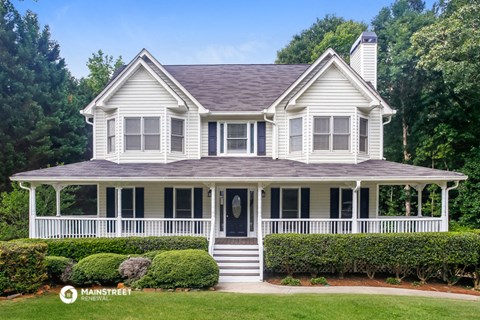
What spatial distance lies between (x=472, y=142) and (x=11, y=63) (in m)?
28.4

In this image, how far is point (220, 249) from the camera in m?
13.2

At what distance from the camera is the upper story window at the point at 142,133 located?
49.7ft

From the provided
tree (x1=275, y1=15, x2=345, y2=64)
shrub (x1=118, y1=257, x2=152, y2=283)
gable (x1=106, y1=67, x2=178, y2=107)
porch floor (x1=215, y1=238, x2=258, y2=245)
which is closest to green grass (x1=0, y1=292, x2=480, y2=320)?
shrub (x1=118, y1=257, x2=152, y2=283)

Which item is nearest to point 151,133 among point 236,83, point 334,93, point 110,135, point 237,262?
point 110,135

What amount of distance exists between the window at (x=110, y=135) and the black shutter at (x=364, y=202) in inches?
446

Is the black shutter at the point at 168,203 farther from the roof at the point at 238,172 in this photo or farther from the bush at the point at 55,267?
the bush at the point at 55,267

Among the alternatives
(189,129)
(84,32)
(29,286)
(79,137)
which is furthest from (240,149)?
(84,32)

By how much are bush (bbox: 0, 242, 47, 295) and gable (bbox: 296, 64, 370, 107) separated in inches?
440

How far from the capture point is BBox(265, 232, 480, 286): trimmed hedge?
462 inches

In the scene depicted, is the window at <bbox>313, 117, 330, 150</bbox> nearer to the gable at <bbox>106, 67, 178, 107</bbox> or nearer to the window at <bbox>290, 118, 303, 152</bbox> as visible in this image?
the window at <bbox>290, 118, 303, 152</bbox>

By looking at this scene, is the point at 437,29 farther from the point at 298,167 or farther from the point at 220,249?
the point at 220,249

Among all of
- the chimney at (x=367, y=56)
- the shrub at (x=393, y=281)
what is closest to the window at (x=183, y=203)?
the shrub at (x=393, y=281)

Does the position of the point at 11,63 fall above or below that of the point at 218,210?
above

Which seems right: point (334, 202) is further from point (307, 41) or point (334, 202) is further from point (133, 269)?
point (307, 41)
